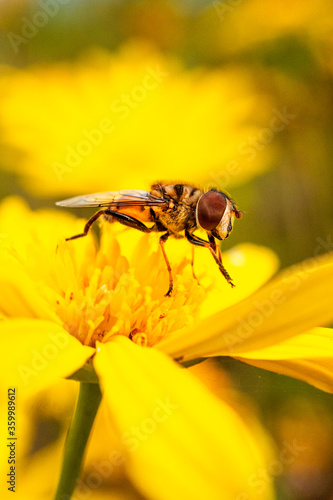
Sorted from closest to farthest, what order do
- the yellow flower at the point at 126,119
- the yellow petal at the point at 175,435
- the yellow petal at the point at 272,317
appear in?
the yellow petal at the point at 175,435 < the yellow petal at the point at 272,317 < the yellow flower at the point at 126,119

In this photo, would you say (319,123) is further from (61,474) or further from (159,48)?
(61,474)

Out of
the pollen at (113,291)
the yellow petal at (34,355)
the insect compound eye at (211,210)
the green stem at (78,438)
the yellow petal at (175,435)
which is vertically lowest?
the green stem at (78,438)

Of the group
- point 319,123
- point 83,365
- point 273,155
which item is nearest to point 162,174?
point 273,155

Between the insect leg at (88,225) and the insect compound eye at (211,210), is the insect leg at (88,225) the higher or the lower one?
the lower one

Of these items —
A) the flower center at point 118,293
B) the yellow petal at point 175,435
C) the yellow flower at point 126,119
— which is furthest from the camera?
the yellow flower at point 126,119

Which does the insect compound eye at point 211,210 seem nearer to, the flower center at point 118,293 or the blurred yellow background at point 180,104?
the flower center at point 118,293

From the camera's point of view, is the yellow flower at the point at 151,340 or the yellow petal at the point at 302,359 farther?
the yellow petal at the point at 302,359

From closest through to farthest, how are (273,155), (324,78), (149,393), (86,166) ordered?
(149,393) → (324,78) → (273,155) → (86,166)

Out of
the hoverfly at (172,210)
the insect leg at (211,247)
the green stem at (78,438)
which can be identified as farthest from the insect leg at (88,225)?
the green stem at (78,438)
